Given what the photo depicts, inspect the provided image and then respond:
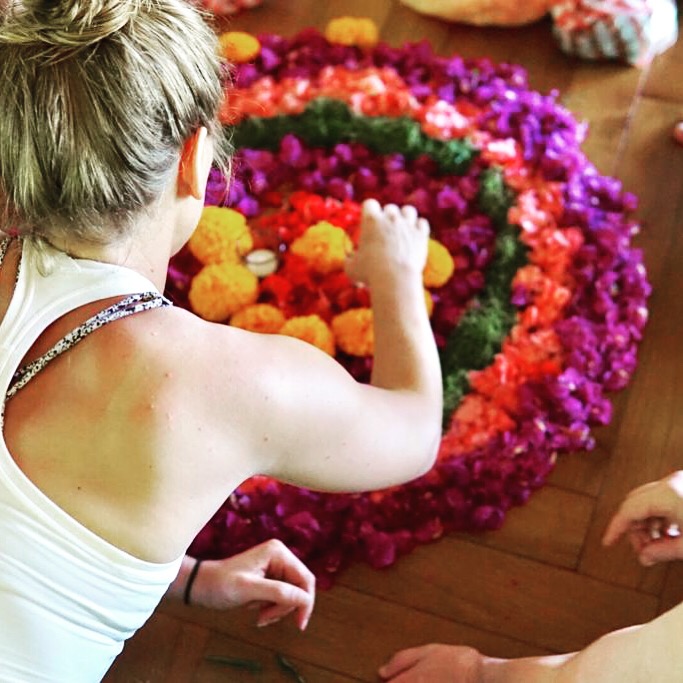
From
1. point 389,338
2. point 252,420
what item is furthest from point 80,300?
point 389,338

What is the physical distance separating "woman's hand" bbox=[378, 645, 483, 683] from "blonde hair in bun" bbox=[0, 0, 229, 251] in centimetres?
62

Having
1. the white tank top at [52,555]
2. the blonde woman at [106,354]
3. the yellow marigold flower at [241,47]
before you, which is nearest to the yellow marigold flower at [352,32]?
the yellow marigold flower at [241,47]

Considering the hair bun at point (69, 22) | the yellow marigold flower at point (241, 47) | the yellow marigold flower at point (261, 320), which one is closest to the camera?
the hair bun at point (69, 22)

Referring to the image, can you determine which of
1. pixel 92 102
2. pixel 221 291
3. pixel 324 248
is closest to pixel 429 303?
pixel 324 248

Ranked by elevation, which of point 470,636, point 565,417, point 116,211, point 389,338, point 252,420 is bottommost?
point 470,636

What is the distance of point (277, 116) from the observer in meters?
1.49

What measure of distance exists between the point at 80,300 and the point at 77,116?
14 centimetres

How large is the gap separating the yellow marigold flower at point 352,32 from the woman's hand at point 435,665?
1017mm

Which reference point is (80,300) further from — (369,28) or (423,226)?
(369,28)

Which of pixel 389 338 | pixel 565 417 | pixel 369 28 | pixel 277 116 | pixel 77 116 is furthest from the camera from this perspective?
pixel 369 28

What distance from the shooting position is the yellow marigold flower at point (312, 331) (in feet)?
4.06

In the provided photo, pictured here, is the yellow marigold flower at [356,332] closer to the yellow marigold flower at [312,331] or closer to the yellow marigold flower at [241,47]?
the yellow marigold flower at [312,331]

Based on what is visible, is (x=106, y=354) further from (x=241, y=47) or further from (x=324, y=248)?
(x=241, y=47)

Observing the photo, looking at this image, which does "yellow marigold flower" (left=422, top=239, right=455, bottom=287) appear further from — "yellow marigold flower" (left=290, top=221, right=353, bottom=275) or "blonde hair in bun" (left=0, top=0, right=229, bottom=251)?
"blonde hair in bun" (left=0, top=0, right=229, bottom=251)
